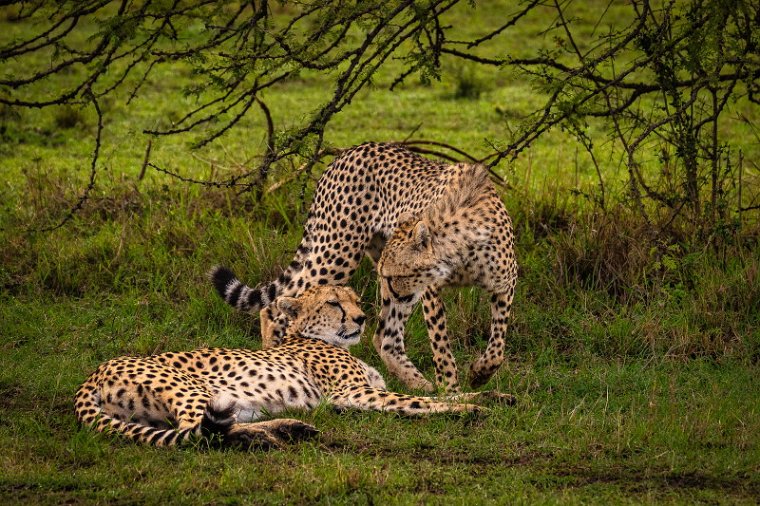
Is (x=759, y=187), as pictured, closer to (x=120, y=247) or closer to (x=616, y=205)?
(x=616, y=205)

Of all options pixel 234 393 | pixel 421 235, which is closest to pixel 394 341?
pixel 421 235

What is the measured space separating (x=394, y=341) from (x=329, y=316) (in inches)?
14.3

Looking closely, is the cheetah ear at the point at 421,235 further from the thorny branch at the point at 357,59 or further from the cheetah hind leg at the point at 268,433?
the cheetah hind leg at the point at 268,433

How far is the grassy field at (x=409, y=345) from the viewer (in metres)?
3.62

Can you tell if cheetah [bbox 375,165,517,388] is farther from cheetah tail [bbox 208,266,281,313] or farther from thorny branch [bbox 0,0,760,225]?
cheetah tail [bbox 208,266,281,313]

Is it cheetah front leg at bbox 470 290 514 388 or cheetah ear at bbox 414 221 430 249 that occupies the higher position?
cheetah ear at bbox 414 221 430 249

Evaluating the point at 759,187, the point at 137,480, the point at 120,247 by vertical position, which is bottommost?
the point at 137,480

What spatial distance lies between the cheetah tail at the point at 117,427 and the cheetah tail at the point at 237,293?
133 centimetres

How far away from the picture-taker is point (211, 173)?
6.96 meters

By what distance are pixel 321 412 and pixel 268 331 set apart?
1.16 m

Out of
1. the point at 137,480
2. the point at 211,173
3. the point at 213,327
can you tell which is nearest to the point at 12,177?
the point at 211,173

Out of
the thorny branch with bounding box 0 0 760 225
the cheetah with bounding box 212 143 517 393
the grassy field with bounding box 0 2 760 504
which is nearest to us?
the grassy field with bounding box 0 2 760 504

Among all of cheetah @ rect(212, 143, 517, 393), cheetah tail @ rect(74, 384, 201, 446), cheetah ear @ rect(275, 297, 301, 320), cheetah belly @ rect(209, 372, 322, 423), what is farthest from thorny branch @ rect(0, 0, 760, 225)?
cheetah tail @ rect(74, 384, 201, 446)

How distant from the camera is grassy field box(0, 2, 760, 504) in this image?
3621 mm
